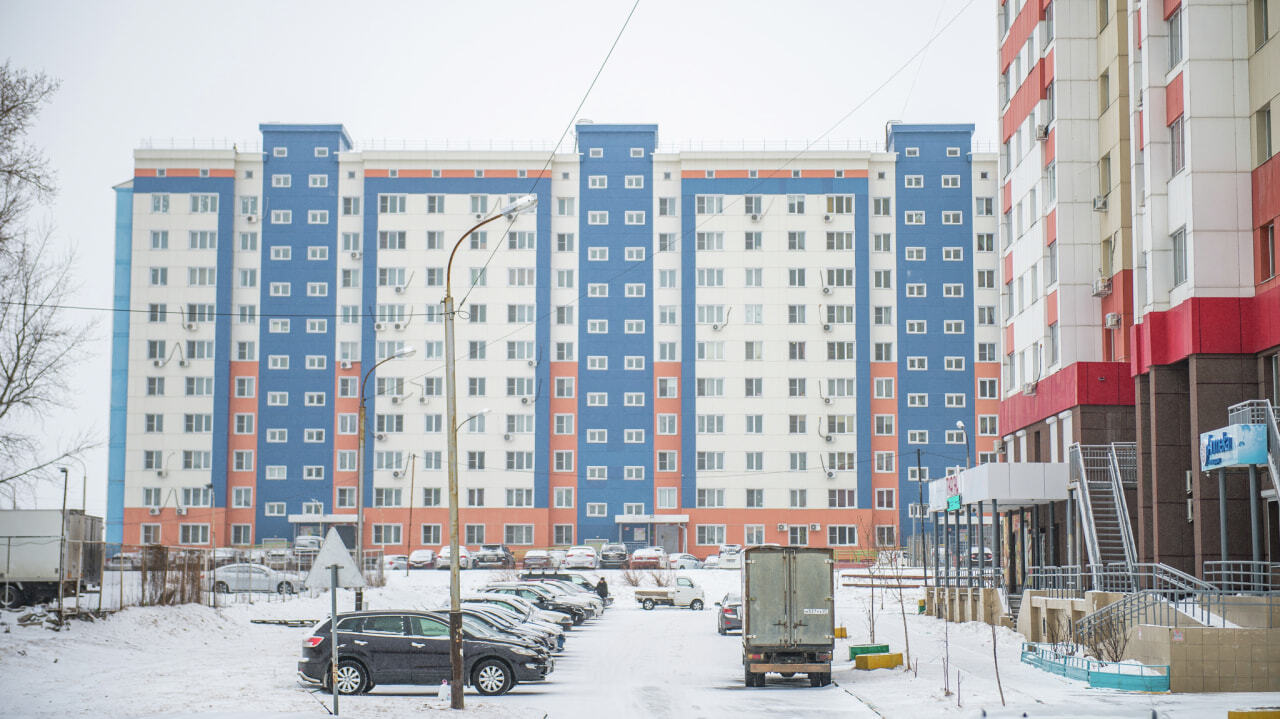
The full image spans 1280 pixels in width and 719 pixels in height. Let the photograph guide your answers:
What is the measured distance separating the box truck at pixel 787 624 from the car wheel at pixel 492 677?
4.98 meters

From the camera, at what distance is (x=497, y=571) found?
258 ft

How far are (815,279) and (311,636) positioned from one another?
3021 inches

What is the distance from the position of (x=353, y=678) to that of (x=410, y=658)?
112 centimetres

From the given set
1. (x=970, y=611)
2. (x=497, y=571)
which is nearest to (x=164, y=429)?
(x=497, y=571)

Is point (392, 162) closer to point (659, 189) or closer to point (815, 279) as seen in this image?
point (659, 189)

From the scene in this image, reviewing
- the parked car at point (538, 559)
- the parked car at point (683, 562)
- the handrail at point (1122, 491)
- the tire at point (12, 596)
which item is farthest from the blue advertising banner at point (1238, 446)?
the parked car at point (538, 559)

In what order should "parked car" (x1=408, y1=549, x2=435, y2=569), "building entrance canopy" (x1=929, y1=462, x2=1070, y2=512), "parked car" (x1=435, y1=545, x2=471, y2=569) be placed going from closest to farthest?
"building entrance canopy" (x1=929, y1=462, x2=1070, y2=512) → "parked car" (x1=435, y1=545, x2=471, y2=569) → "parked car" (x1=408, y1=549, x2=435, y2=569)

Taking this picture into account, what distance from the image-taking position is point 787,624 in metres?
26.6

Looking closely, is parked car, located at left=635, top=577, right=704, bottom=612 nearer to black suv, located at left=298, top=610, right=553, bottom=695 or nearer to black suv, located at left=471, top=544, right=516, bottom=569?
black suv, located at left=471, top=544, right=516, bottom=569

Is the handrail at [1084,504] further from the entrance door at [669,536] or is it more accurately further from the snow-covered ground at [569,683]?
the entrance door at [669,536]

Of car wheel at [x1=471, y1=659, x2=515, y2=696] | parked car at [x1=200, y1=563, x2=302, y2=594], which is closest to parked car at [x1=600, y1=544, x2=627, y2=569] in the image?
parked car at [x1=200, y1=563, x2=302, y2=594]

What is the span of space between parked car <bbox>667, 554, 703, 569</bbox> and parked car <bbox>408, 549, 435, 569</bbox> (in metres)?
16.2

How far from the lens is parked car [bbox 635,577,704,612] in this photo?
5878 cm

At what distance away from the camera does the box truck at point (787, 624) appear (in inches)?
1042
